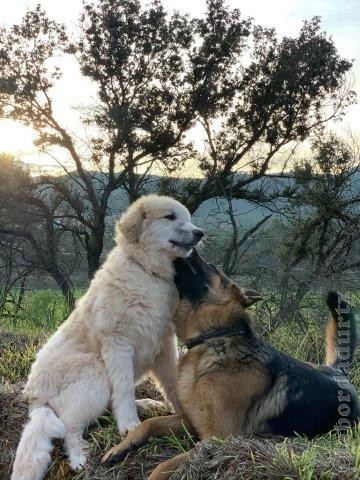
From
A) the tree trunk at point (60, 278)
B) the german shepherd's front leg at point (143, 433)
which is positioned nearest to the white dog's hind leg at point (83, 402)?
the german shepherd's front leg at point (143, 433)

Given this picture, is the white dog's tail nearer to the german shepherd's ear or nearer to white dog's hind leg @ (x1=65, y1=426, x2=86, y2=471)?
white dog's hind leg @ (x1=65, y1=426, x2=86, y2=471)

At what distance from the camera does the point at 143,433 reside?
4.36 m

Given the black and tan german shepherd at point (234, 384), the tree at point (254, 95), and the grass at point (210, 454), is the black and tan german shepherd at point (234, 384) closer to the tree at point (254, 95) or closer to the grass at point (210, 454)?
the grass at point (210, 454)

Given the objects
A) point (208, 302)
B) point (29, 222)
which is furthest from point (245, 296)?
point (29, 222)

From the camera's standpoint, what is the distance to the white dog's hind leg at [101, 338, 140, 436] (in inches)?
185

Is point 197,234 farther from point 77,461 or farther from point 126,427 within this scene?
point 77,461

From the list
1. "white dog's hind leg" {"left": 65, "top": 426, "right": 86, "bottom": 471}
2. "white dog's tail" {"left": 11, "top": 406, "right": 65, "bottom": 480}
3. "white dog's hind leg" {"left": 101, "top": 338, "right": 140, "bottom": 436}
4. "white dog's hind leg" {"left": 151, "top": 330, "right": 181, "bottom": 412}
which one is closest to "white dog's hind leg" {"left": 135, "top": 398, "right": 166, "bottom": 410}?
"white dog's hind leg" {"left": 151, "top": 330, "right": 181, "bottom": 412}

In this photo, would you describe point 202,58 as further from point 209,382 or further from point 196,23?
point 209,382

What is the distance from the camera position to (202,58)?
19.9 metres

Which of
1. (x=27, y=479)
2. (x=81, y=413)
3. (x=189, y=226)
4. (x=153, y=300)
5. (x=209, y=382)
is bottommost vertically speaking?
(x=27, y=479)

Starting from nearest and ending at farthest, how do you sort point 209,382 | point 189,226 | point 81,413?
point 209,382
point 81,413
point 189,226

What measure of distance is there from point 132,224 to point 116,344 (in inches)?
40.3

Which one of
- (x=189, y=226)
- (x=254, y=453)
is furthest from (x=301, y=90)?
(x=254, y=453)

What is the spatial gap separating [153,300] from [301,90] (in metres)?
16.5
